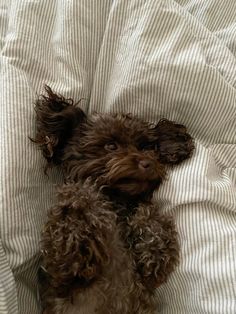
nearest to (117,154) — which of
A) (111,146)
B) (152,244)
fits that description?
(111,146)

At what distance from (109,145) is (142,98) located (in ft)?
0.92

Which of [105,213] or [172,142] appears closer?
[105,213]

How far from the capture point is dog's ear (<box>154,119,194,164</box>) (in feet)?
5.64

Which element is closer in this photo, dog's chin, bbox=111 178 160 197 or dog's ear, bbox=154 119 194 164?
dog's chin, bbox=111 178 160 197

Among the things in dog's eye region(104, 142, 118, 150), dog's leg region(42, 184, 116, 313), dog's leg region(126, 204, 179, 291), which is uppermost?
dog's eye region(104, 142, 118, 150)

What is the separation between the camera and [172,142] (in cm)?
175

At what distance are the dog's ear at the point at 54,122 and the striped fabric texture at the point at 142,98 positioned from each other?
38 mm

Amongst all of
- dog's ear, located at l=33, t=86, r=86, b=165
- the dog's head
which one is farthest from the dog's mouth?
dog's ear, located at l=33, t=86, r=86, b=165

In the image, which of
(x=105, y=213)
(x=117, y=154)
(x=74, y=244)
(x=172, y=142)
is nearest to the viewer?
(x=74, y=244)

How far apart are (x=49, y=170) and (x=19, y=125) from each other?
0.22 metres

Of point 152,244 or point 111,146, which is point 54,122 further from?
point 152,244

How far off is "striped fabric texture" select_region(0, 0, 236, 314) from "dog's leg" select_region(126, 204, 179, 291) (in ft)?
0.12

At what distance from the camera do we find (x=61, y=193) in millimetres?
1528

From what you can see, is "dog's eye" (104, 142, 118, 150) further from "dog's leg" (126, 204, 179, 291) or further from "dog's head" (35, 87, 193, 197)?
"dog's leg" (126, 204, 179, 291)
